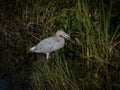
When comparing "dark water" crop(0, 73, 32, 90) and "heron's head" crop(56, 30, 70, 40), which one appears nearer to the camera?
"dark water" crop(0, 73, 32, 90)

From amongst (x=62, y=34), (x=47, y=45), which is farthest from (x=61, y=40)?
(x=47, y=45)

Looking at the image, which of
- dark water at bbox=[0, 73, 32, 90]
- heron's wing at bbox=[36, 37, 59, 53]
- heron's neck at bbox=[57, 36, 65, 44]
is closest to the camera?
dark water at bbox=[0, 73, 32, 90]

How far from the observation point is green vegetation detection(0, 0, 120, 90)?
6.90 m

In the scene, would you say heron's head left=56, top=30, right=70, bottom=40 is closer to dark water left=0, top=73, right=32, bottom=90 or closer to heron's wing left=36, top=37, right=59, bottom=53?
heron's wing left=36, top=37, right=59, bottom=53

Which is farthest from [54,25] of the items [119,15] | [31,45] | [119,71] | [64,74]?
[64,74]

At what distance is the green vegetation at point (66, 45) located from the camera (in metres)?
6.90

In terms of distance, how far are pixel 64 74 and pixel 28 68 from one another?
1.62 metres

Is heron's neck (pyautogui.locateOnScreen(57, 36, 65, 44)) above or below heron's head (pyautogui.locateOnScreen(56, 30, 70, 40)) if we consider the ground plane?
Result: below

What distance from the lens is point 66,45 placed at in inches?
358

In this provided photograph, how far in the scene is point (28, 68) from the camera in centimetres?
801

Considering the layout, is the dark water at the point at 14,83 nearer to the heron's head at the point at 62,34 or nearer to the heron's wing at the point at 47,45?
the heron's wing at the point at 47,45

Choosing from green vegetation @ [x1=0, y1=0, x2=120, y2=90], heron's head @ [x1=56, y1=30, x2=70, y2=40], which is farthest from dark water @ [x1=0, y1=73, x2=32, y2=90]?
heron's head @ [x1=56, y1=30, x2=70, y2=40]

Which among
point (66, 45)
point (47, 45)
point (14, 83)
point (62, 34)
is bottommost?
Answer: point (14, 83)

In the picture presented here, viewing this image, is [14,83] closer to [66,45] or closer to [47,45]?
[47,45]
